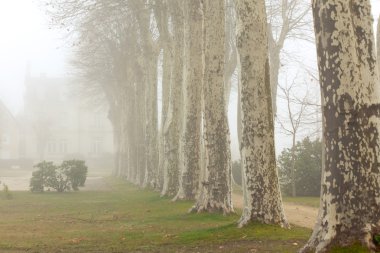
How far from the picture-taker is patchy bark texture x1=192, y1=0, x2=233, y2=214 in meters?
14.1

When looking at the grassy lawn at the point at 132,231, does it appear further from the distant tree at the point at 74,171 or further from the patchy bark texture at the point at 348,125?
the distant tree at the point at 74,171

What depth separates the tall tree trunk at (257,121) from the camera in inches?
407

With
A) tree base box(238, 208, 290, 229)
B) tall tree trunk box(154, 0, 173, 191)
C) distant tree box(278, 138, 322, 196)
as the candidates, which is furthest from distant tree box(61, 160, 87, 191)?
tree base box(238, 208, 290, 229)

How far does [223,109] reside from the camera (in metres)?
14.4

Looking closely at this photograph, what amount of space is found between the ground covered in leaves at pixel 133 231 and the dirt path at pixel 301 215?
178 cm

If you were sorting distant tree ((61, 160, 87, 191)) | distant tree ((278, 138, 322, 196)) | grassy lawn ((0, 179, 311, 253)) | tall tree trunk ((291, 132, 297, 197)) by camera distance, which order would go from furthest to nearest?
distant tree ((61, 160, 87, 191)), distant tree ((278, 138, 322, 196)), tall tree trunk ((291, 132, 297, 197)), grassy lawn ((0, 179, 311, 253))

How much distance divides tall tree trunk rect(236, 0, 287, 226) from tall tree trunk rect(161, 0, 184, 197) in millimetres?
10399

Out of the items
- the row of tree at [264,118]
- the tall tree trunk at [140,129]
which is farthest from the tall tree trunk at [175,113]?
the tall tree trunk at [140,129]

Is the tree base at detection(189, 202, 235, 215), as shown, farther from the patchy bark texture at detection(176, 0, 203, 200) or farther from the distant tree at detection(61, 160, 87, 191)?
the distant tree at detection(61, 160, 87, 191)

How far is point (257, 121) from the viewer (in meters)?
10.4

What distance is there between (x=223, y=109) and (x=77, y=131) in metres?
87.0

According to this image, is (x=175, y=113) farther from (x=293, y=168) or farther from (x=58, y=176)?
(x=58, y=176)

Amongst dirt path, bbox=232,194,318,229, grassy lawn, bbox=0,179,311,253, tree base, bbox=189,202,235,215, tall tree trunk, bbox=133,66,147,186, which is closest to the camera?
grassy lawn, bbox=0,179,311,253

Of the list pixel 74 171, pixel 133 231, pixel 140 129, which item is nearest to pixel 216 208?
pixel 133 231
